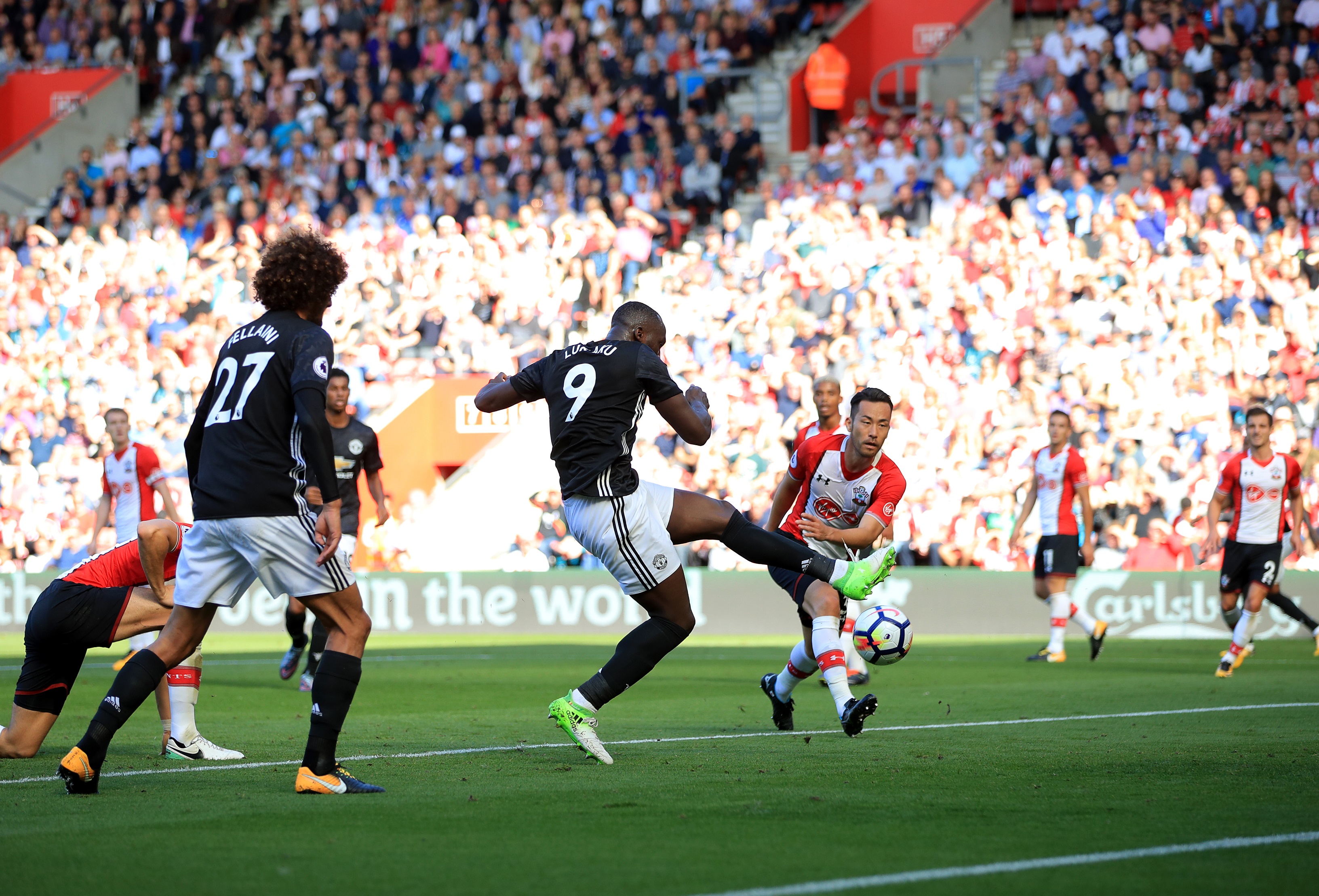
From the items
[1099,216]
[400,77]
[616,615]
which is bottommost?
Answer: [616,615]

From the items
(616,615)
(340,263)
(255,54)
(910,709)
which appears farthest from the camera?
(255,54)

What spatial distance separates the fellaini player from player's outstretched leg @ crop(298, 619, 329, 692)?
720cm

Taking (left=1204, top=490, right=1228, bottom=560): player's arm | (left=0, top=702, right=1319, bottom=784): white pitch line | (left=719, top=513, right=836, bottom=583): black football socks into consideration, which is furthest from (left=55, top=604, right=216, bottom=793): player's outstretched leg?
(left=1204, top=490, right=1228, bottom=560): player's arm

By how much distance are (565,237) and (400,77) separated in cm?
654

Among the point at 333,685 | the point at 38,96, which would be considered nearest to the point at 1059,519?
the point at 333,685

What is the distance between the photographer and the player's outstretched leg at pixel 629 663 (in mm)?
7988

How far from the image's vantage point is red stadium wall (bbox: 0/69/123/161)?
32.2 meters

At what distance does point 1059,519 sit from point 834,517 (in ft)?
22.6

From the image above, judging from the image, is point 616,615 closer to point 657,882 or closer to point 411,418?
point 411,418

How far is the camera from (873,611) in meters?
9.69

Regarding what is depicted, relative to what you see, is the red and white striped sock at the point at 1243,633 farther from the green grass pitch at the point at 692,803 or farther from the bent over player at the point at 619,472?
the bent over player at the point at 619,472

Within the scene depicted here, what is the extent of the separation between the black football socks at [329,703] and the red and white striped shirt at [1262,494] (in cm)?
1041

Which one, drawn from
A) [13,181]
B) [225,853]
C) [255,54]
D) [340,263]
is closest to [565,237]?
[255,54]

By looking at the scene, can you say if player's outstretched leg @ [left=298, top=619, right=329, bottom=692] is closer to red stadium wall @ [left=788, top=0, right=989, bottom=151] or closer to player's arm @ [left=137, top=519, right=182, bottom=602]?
player's arm @ [left=137, top=519, right=182, bottom=602]
